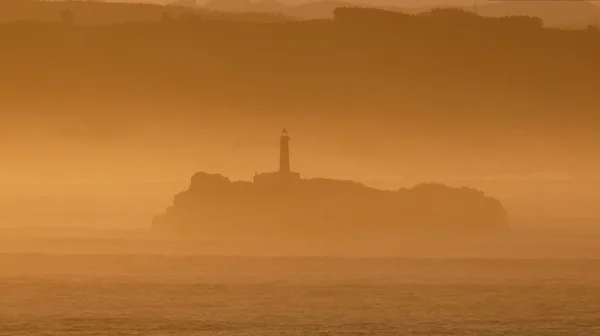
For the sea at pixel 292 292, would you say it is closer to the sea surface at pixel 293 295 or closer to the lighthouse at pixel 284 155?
the sea surface at pixel 293 295

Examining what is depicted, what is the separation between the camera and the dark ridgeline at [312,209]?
3654 inches

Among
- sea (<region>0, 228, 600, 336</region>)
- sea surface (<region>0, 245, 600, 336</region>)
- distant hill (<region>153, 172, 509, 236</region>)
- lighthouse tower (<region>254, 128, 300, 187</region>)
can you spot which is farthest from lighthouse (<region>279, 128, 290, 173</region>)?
sea surface (<region>0, 245, 600, 336</region>)

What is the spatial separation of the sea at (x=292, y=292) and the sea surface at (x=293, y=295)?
94mm

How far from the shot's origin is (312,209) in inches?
3765

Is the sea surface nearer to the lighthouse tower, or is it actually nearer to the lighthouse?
the lighthouse tower

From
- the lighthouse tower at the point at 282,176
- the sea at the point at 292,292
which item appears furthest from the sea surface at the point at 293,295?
the lighthouse tower at the point at 282,176

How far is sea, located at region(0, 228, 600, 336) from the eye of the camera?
5750 cm

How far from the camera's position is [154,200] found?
15262 cm

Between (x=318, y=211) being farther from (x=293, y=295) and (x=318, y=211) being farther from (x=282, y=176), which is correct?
(x=293, y=295)

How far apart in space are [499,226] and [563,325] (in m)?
46.0

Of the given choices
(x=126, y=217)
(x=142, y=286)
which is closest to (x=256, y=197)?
(x=142, y=286)

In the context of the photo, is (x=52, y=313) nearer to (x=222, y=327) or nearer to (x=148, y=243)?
(x=222, y=327)

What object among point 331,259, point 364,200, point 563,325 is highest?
point 364,200

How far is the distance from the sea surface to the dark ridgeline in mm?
6094
